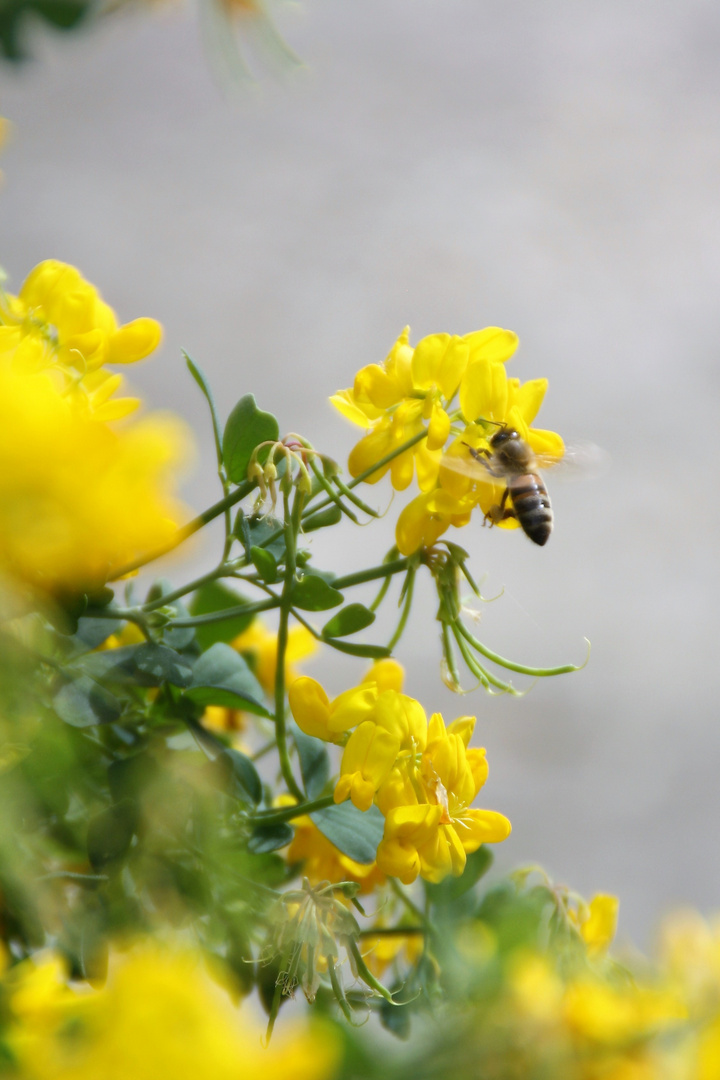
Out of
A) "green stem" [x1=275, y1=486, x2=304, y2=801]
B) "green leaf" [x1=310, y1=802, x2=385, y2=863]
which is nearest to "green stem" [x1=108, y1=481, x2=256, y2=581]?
"green stem" [x1=275, y1=486, x2=304, y2=801]

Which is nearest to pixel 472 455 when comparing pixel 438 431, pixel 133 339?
pixel 438 431

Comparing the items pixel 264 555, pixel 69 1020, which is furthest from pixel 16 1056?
pixel 264 555

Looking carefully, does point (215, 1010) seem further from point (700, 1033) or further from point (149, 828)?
point (149, 828)

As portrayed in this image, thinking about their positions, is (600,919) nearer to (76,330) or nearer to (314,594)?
(314,594)

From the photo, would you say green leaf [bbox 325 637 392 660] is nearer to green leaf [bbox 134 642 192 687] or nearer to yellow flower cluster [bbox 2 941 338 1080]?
green leaf [bbox 134 642 192 687]

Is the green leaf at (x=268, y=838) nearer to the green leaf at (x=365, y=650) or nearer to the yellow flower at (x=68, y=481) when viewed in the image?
the green leaf at (x=365, y=650)

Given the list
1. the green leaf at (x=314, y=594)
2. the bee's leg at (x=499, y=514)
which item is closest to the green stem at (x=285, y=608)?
the green leaf at (x=314, y=594)

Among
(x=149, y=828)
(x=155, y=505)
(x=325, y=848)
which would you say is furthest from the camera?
(x=325, y=848)
